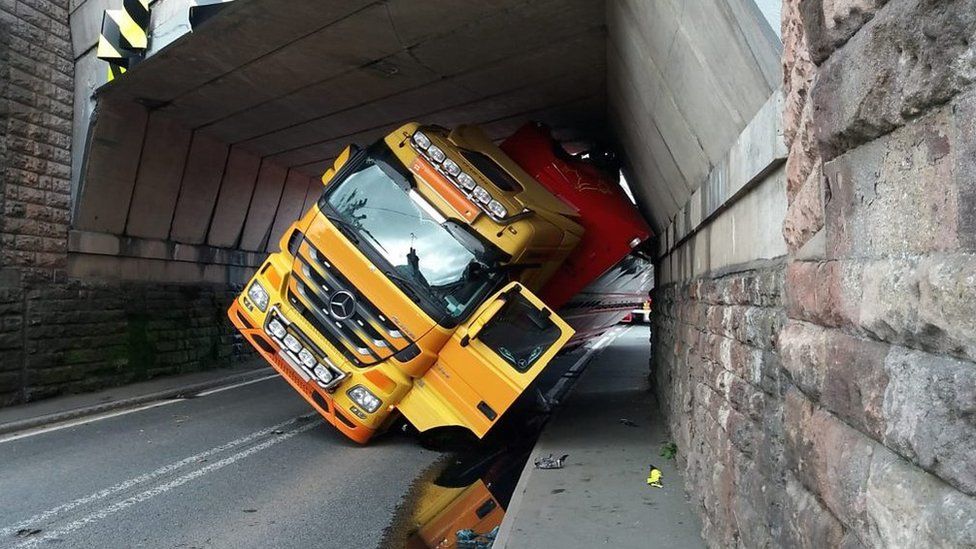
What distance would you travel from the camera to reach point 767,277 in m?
3.54

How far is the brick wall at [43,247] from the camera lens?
1048 centimetres

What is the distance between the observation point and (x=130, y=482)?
6.72m

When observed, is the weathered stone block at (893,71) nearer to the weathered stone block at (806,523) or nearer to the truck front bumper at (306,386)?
the weathered stone block at (806,523)

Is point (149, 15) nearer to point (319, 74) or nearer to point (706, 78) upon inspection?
point (319, 74)

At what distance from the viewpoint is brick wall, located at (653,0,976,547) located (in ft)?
5.03

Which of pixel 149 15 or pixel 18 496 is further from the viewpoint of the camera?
pixel 149 15

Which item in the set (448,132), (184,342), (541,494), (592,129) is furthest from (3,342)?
(592,129)

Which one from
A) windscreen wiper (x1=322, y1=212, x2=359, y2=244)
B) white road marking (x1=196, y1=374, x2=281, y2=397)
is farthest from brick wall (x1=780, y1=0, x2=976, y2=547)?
white road marking (x1=196, y1=374, x2=281, y2=397)

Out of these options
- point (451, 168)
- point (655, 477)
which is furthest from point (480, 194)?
point (655, 477)

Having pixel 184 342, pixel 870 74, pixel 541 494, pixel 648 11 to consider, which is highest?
pixel 648 11

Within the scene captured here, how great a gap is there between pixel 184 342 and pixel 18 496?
871 centimetres

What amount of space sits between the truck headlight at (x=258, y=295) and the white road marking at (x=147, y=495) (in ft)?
5.17

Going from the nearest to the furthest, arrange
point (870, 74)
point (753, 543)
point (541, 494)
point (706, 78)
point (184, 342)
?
point (870, 74), point (753, 543), point (706, 78), point (541, 494), point (184, 342)

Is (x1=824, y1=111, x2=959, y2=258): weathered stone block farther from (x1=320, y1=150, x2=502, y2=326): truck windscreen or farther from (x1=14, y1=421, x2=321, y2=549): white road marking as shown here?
(x1=320, y1=150, x2=502, y2=326): truck windscreen
